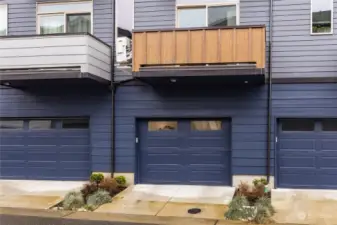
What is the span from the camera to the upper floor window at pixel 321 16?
1056cm

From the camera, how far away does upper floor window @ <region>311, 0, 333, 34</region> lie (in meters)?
10.6

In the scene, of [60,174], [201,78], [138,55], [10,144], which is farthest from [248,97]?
[10,144]

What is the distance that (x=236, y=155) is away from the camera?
1091 cm

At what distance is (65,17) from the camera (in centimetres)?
1212

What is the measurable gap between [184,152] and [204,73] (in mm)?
2729

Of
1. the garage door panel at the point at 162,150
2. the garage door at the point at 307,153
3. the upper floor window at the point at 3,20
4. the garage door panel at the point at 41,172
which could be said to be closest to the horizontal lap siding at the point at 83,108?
the garage door panel at the point at 162,150

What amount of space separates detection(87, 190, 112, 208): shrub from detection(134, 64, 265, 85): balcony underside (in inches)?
118

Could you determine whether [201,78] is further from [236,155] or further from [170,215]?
[170,215]

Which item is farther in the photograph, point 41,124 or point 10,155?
point 10,155

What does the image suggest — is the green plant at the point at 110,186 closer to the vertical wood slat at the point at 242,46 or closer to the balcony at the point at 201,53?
the balcony at the point at 201,53

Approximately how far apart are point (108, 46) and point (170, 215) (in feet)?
17.9

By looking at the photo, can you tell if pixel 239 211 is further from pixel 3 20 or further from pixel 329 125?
pixel 3 20

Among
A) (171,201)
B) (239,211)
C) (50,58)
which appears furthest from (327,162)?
(50,58)

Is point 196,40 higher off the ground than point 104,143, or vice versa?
point 196,40
